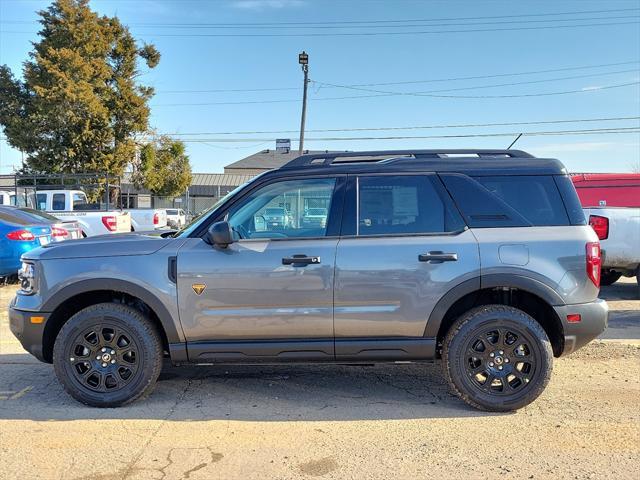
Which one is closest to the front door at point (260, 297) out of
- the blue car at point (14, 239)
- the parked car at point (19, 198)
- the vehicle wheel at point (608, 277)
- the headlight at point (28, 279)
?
the headlight at point (28, 279)

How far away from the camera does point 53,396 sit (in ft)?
14.8

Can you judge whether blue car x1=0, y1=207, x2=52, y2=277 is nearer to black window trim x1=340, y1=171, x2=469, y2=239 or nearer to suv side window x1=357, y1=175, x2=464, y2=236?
black window trim x1=340, y1=171, x2=469, y2=239

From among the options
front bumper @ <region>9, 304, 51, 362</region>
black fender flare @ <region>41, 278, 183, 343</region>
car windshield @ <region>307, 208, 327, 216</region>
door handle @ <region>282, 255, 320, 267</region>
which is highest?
car windshield @ <region>307, 208, 327, 216</region>

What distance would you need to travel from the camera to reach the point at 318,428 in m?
3.88

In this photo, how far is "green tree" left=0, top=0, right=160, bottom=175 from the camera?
28.9 m

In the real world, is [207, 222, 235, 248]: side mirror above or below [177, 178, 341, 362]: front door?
above

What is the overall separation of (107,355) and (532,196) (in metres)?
3.54

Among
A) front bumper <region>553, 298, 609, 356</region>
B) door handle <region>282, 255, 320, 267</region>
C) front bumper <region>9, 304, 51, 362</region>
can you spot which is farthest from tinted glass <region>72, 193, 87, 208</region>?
front bumper <region>553, 298, 609, 356</region>

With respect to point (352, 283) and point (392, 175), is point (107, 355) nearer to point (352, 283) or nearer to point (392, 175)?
point (352, 283)

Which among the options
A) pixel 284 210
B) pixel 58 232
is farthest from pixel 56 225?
pixel 284 210

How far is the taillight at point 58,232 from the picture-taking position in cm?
989

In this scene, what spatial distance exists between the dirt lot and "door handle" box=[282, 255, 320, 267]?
1176 mm

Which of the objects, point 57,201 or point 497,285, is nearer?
point 497,285

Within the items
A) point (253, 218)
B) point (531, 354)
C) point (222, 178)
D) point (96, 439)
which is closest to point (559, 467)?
point (531, 354)
